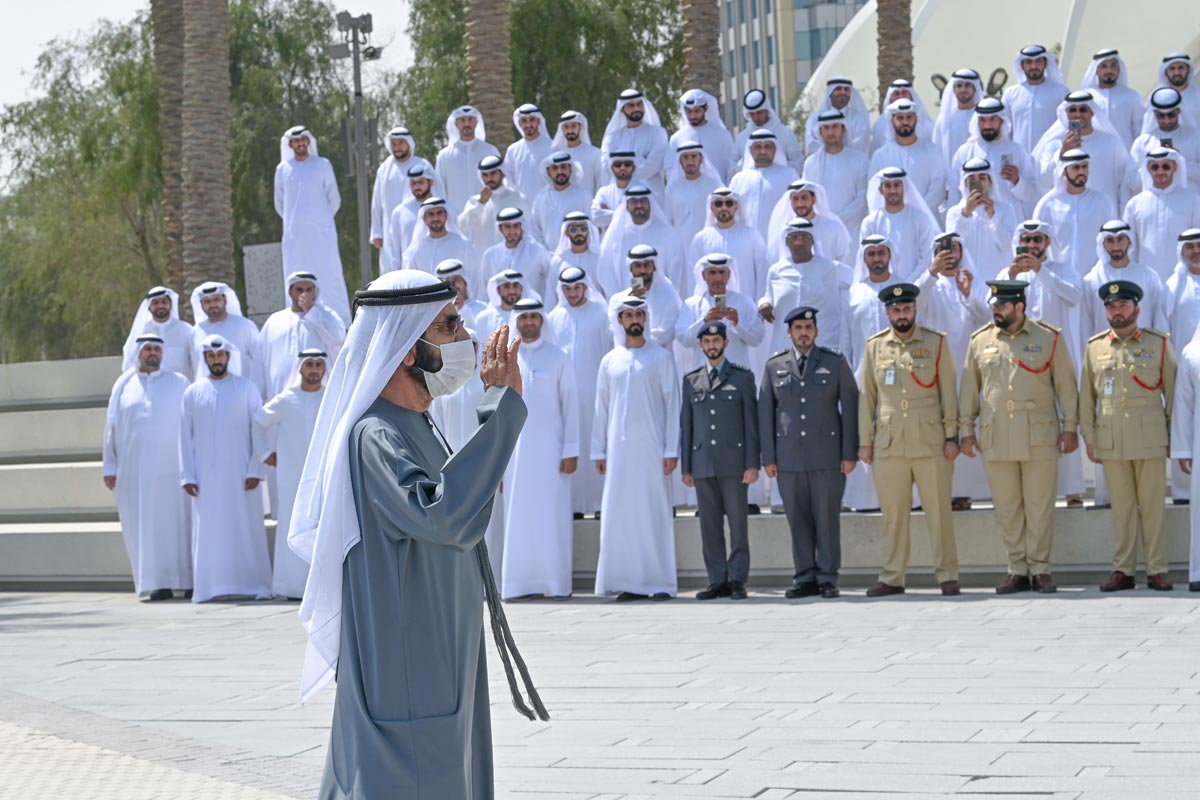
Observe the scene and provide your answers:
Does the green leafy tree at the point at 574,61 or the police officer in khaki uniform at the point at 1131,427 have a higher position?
the green leafy tree at the point at 574,61

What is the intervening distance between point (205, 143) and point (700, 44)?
585cm

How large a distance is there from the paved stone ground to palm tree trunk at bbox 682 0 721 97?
10.4 metres

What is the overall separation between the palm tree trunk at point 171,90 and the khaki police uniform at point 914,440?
13.1 m

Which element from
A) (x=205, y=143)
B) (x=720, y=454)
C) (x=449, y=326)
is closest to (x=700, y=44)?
(x=205, y=143)

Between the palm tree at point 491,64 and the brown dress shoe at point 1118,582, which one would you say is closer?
the brown dress shoe at point 1118,582

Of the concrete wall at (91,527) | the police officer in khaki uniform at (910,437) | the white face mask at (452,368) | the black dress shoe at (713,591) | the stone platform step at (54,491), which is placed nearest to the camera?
the white face mask at (452,368)

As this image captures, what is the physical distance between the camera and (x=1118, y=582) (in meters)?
12.0

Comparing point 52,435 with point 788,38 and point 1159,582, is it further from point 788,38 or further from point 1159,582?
point 788,38

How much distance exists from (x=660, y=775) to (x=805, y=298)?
732 cm

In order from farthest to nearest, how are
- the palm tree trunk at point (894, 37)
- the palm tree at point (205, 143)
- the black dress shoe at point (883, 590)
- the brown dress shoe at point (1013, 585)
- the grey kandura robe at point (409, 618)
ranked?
the palm tree trunk at point (894, 37) → the palm tree at point (205, 143) → the black dress shoe at point (883, 590) → the brown dress shoe at point (1013, 585) → the grey kandura robe at point (409, 618)

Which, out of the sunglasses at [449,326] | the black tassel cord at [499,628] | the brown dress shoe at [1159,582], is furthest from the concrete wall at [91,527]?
the sunglasses at [449,326]

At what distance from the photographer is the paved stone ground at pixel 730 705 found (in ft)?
22.7

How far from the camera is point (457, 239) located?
1716 cm

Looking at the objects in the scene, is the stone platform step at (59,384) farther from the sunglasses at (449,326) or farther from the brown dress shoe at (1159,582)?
the sunglasses at (449,326)
